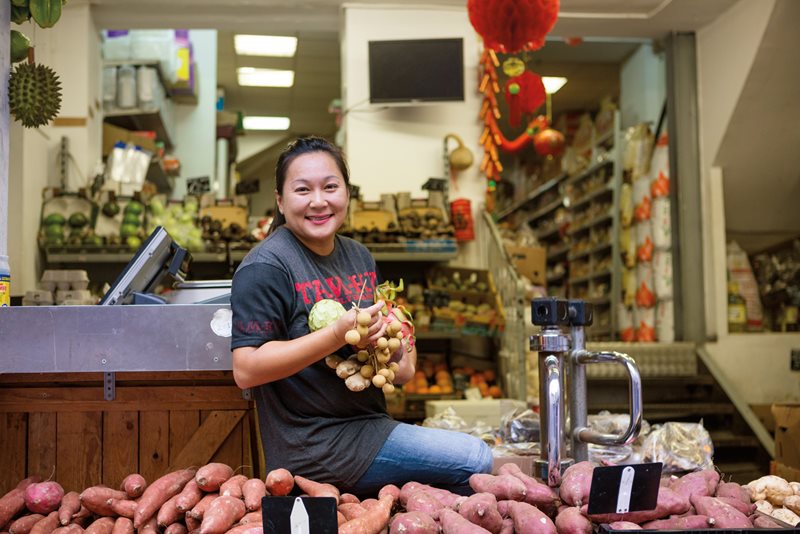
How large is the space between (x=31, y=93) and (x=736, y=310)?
566 centimetres

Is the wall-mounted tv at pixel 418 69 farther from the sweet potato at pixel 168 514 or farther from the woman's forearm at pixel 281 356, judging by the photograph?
the sweet potato at pixel 168 514

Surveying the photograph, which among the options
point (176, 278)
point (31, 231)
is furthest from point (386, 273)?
point (176, 278)

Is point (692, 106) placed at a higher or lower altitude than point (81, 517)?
higher

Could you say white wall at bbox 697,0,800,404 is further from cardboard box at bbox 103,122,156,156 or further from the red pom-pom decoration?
cardboard box at bbox 103,122,156,156

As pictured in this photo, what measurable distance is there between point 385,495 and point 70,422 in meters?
1.04

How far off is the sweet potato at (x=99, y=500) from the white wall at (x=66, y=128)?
12.7 feet

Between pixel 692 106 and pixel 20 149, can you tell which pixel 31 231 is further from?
pixel 692 106

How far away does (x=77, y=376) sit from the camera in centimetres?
237

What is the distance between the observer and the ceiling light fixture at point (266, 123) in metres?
13.9

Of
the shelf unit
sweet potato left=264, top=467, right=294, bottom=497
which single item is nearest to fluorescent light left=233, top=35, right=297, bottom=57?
the shelf unit

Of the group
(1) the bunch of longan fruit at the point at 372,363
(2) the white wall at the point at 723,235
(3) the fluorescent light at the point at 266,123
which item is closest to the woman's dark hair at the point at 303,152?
(1) the bunch of longan fruit at the point at 372,363

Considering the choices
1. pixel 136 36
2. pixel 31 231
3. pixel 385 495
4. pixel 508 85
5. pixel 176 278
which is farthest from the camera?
pixel 136 36

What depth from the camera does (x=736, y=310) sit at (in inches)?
263

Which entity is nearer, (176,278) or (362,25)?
(176,278)
